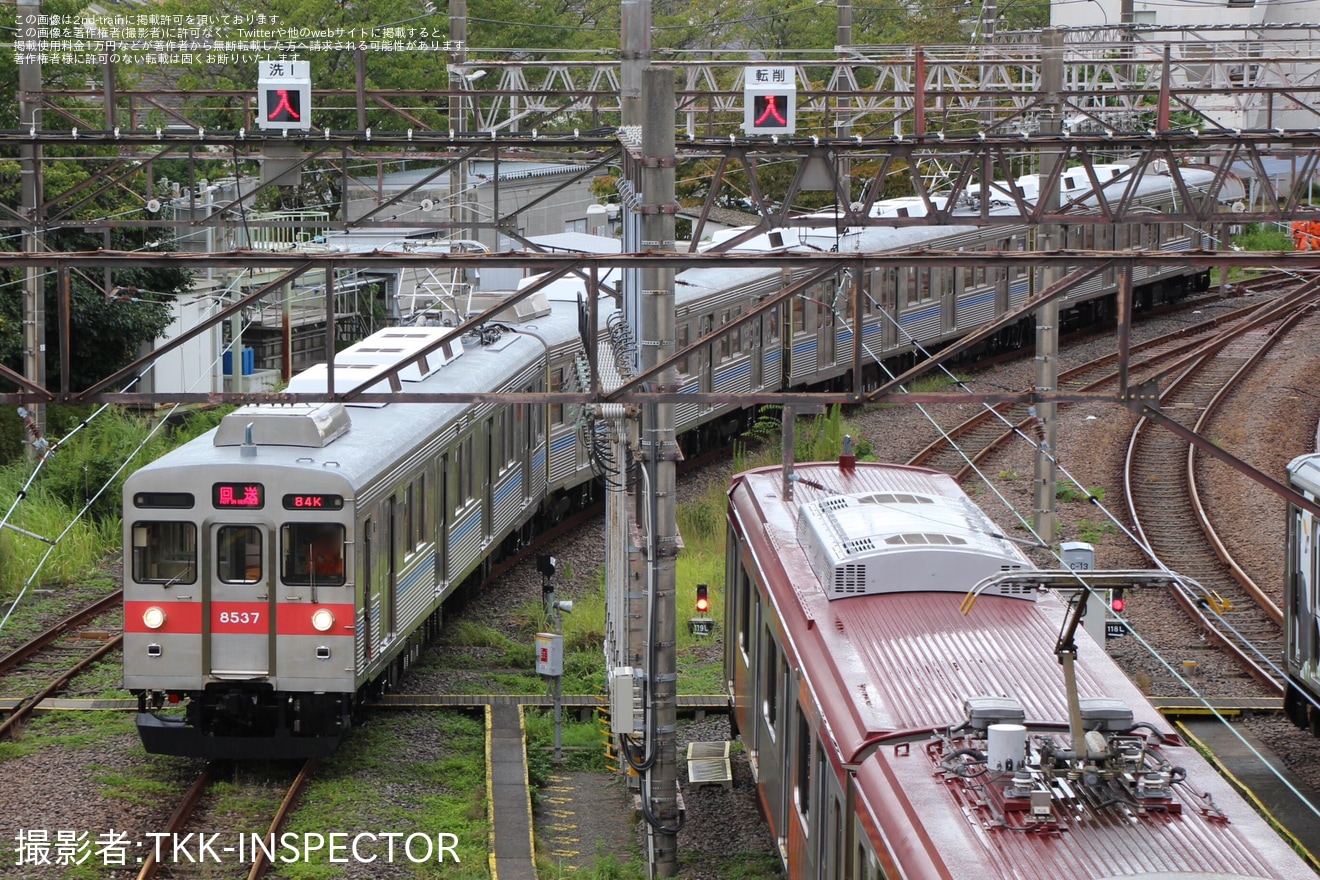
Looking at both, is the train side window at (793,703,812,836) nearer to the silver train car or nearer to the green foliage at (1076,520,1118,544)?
the silver train car

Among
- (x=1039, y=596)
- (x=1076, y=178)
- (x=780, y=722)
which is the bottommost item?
(x=780, y=722)

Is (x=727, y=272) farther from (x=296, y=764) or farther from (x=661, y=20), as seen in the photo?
(x=661, y=20)

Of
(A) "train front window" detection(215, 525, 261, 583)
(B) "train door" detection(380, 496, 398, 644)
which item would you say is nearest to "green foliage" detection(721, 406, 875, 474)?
(B) "train door" detection(380, 496, 398, 644)

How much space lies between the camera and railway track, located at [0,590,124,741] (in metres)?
13.1

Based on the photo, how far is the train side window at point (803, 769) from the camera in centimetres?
799

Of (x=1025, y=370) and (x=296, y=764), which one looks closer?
(x=296, y=764)

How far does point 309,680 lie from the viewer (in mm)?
11156

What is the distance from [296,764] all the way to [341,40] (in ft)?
82.8

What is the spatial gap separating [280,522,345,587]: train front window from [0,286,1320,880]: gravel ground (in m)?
1.51

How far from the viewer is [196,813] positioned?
35.1 ft

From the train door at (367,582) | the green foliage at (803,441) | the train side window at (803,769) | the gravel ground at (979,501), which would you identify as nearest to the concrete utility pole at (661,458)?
the gravel ground at (979,501)

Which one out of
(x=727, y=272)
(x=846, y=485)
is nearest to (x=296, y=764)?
(x=846, y=485)

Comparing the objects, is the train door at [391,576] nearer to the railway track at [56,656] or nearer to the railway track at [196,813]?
the railway track at [196,813]

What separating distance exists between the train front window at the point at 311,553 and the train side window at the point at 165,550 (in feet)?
1.84
